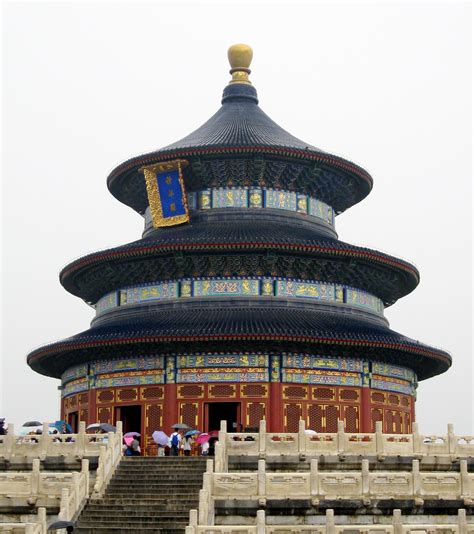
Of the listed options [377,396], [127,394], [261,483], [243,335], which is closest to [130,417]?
[127,394]

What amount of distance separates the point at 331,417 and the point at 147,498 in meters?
16.1

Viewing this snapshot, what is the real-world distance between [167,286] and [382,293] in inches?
401

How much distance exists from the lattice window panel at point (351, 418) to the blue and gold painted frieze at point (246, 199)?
9.78m

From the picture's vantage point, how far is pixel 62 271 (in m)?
48.0

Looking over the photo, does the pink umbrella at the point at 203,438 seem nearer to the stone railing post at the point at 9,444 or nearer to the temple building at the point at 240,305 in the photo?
the temple building at the point at 240,305

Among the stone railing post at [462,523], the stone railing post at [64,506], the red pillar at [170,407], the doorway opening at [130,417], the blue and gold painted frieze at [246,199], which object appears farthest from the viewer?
the blue and gold painted frieze at [246,199]

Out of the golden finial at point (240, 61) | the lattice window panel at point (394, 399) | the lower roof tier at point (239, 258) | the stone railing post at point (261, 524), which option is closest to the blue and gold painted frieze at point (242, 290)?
the lower roof tier at point (239, 258)

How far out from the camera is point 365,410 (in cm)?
4291

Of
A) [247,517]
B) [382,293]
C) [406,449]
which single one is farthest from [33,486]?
[382,293]

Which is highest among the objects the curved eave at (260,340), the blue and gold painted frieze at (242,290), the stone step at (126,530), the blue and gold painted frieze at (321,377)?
the blue and gold painted frieze at (242,290)

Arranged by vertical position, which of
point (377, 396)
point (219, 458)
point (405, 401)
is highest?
point (377, 396)

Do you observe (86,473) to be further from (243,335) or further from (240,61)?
(240,61)

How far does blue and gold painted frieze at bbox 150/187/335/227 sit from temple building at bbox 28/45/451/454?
2.2 inches

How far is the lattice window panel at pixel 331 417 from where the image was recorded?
4200 cm
